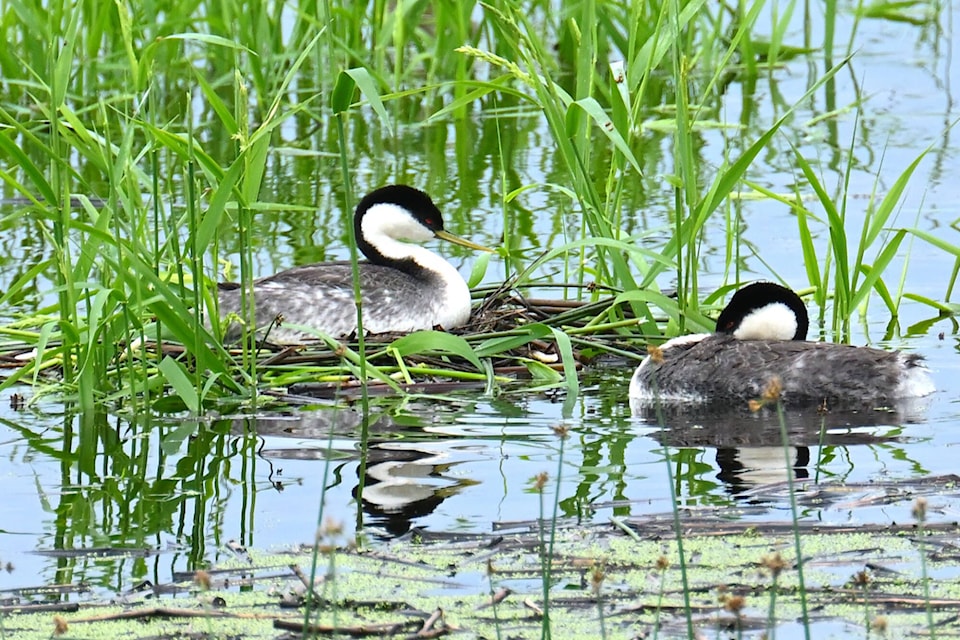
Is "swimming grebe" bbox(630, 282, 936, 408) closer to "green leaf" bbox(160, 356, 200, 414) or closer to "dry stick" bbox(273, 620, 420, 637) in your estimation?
"green leaf" bbox(160, 356, 200, 414)

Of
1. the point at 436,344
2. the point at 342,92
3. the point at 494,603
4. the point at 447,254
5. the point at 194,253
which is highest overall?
the point at 342,92

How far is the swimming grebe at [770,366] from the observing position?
6.91 m

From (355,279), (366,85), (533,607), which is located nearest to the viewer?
(533,607)

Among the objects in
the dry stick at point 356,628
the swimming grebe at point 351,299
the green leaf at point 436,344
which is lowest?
the swimming grebe at point 351,299

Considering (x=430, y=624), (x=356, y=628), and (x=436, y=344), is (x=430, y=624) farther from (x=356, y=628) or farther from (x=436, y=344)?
(x=436, y=344)

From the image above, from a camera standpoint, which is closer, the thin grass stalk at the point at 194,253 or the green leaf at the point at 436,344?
the thin grass stalk at the point at 194,253

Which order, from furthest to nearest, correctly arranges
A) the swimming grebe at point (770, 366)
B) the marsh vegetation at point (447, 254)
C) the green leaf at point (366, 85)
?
the swimming grebe at point (770, 366), the marsh vegetation at point (447, 254), the green leaf at point (366, 85)

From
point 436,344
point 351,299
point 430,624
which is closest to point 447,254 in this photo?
point 351,299

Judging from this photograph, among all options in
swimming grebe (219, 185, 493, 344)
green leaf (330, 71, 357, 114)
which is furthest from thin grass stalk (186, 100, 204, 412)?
swimming grebe (219, 185, 493, 344)

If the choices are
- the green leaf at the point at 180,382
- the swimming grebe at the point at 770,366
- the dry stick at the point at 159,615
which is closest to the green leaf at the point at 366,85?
the green leaf at the point at 180,382

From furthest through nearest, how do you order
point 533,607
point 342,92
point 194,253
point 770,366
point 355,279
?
1. point 770,366
2. point 194,253
3. point 355,279
4. point 342,92
5. point 533,607

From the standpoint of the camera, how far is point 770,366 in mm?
7031

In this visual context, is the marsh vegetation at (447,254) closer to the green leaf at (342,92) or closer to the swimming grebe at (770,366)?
the green leaf at (342,92)

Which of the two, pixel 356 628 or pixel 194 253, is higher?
pixel 194 253
